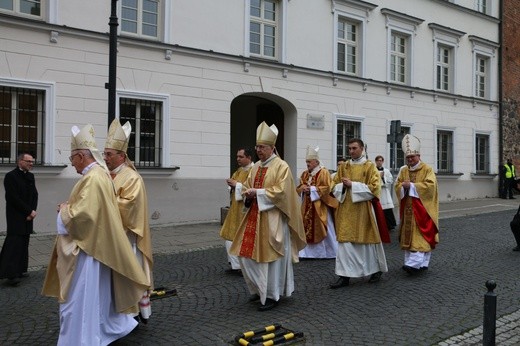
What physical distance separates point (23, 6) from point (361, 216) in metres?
8.96

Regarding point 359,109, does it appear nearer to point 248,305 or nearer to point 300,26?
point 300,26

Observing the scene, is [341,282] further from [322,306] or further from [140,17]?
[140,17]

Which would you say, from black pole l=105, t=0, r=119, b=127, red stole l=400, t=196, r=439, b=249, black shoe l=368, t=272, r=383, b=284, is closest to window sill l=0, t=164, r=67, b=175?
black pole l=105, t=0, r=119, b=127

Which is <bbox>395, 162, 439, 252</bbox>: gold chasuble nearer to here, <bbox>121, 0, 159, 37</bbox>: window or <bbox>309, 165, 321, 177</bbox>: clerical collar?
<bbox>309, 165, 321, 177</bbox>: clerical collar

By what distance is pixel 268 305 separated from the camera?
5.98 meters

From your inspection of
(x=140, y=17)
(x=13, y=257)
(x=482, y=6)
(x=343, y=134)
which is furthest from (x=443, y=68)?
(x=13, y=257)

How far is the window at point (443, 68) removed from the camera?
69.5ft

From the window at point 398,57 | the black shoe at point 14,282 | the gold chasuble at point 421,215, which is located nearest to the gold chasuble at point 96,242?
the black shoe at point 14,282

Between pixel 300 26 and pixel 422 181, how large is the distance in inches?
371

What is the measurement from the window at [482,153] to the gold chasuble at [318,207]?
15.8 m

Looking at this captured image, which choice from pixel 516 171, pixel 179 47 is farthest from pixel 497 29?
pixel 179 47

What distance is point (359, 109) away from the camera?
1795 cm

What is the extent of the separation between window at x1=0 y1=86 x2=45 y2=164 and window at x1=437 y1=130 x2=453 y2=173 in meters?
15.5

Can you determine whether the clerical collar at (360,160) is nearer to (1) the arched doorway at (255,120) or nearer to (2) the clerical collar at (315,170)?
(2) the clerical collar at (315,170)
